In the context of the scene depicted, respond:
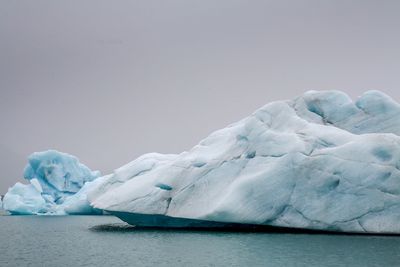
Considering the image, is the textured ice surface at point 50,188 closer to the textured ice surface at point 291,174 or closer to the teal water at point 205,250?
the textured ice surface at point 291,174

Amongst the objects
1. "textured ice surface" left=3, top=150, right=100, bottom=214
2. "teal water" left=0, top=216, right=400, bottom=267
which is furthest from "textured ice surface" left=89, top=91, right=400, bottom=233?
"textured ice surface" left=3, top=150, right=100, bottom=214

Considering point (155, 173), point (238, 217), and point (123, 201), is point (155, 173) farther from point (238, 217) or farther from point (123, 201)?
point (238, 217)

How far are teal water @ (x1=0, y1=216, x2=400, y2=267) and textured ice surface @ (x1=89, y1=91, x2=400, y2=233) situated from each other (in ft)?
3.08

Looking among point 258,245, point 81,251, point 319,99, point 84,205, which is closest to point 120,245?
point 81,251

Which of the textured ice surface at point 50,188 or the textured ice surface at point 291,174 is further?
the textured ice surface at point 50,188

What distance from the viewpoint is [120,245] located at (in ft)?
49.3

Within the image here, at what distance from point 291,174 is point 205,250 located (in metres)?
6.05

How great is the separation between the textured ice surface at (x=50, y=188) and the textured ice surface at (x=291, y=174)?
1761 centimetres

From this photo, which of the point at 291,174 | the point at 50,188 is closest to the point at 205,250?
the point at 291,174

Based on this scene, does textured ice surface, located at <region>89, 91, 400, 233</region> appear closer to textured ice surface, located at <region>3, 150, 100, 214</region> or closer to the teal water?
the teal water

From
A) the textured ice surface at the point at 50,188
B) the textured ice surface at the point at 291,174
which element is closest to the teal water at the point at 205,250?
the textured ice surface at the point at 291,174

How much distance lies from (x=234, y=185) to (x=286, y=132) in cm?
335

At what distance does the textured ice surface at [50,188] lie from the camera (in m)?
38.1

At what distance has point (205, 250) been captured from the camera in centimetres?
1338
